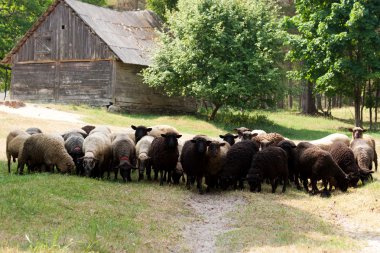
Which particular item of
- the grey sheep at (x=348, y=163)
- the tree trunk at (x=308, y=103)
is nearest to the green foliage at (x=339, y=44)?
the tree trunk at (x=308, y=103)

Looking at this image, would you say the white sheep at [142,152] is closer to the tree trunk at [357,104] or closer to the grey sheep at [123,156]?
the grey sheep at [123,156]

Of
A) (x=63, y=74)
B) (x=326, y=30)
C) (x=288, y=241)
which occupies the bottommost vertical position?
(x=288, y=241)

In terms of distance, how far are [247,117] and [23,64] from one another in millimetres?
16744

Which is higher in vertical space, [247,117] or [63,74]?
[63,74]

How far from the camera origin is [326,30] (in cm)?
2898

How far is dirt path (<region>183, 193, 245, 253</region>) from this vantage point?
29.1ft

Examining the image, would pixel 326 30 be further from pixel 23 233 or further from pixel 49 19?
pixel 23 233

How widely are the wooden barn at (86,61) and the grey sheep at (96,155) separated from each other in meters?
18.2

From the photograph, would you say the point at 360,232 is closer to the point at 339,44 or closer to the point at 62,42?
Result: the point at 339,44

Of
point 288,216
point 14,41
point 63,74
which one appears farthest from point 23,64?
point 288,216

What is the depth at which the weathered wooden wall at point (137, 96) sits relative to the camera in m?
33.5

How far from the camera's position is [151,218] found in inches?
391

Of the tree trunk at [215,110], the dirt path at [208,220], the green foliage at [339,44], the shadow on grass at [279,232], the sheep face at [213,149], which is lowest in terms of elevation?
the dirt path at [208,220]

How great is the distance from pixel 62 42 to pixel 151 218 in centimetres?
2714
